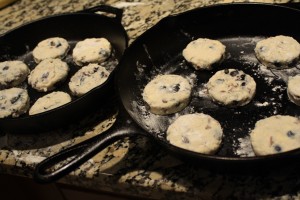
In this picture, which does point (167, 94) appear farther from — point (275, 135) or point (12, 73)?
point (12, 73)

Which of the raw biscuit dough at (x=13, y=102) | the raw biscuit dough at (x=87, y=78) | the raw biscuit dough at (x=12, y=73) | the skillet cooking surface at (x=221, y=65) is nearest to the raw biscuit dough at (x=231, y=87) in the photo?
the skillet cooking surface at (x=221, y=65)

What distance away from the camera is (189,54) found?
1258 mm

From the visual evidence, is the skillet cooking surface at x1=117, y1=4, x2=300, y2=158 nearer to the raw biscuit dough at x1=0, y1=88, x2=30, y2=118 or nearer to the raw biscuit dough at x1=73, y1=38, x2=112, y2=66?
the raw biscuit dough at x1=73, y1=38, x2=112, y2=66

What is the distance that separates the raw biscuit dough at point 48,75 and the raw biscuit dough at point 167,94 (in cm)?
40

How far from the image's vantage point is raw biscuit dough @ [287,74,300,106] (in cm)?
102

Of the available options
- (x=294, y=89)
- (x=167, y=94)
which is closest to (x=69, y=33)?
(x=167, y=94)

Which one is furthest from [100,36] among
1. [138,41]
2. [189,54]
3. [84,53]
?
[189,54]

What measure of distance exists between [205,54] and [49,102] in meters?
0.61

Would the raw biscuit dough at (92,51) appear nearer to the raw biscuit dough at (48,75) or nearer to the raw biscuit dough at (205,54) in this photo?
the raw biscuit dough at (48,75)

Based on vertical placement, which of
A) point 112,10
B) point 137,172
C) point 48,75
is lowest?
point 137,172

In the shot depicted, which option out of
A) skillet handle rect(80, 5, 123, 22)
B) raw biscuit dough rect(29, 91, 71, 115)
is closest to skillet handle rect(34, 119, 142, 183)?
raw biscuit dough rect(29, 91, 71, 115)

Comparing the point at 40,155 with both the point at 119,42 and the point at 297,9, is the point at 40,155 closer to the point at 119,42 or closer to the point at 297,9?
the point at 119,42

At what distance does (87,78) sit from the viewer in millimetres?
1284

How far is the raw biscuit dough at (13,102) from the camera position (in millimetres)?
1227
